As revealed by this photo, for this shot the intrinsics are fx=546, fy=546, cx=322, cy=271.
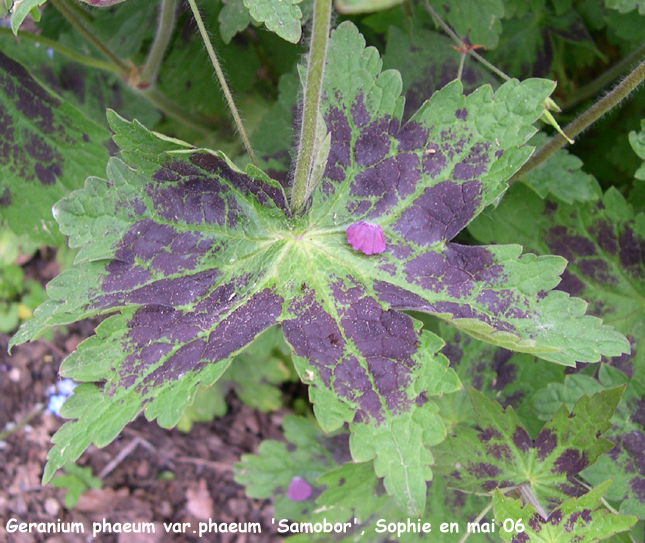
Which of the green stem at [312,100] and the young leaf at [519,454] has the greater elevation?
the green stem at [312,100]

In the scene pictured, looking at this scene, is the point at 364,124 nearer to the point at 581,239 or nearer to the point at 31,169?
the point at 581,239

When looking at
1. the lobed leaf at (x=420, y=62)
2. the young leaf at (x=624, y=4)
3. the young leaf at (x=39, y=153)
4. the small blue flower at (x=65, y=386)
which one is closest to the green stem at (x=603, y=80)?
the young leaf at (x=624, y=4)

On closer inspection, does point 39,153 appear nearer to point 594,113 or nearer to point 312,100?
point 312,100

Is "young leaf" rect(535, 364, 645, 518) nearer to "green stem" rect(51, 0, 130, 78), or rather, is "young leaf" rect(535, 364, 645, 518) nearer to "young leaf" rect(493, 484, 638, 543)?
"young leaf" rect(493, 484, 638, 543)

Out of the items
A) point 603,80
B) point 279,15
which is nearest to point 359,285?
point 279,15

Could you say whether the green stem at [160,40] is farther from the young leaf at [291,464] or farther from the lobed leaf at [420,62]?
the young leaf at [291,464]

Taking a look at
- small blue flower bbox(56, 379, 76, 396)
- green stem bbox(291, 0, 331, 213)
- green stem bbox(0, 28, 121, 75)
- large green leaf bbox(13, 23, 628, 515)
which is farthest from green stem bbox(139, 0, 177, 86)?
small blue flower bbox(56, 379, 76, 396)

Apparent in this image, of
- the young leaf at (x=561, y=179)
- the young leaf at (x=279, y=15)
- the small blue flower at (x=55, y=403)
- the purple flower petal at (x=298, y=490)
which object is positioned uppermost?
the young leaf at (x=279, y=15)
